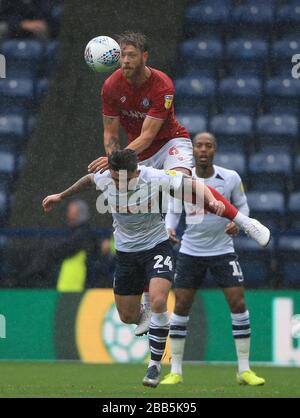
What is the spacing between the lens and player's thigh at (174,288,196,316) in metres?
10.5

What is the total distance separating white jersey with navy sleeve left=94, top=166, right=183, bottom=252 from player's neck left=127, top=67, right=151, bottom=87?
70 cm

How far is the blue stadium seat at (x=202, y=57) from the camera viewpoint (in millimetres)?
17031

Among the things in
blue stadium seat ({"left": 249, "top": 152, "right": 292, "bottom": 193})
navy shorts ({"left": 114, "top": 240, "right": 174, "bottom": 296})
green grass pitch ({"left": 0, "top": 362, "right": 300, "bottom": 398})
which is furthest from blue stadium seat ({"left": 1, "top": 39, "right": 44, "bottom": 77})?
navy shorts ({"left": 114, "top": 240, "right": 174, "bottom": 296})

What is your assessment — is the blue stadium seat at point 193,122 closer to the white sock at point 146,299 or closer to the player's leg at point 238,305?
the player's leg at point 238,305

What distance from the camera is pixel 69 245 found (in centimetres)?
1362

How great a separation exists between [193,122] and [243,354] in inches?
240

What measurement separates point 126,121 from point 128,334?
3638 millimetres

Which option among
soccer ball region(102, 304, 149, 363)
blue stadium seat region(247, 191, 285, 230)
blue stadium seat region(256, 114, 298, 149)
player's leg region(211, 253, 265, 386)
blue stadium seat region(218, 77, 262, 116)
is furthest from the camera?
blue stadium seat region(218, 77, 262, 116)

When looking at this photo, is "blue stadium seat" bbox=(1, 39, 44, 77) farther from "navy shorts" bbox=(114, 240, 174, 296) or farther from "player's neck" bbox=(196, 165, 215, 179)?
"navy shorts" bbox=(114, 240, 174, 296)

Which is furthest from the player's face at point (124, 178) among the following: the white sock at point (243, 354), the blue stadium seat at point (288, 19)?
the blue stadium seat at point (288, 19)

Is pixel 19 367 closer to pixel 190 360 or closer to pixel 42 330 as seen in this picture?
pixel 42 330

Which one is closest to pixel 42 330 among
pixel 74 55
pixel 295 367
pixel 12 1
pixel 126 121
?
pixel 295 367

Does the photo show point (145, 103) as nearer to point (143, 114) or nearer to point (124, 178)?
point (143, 114)

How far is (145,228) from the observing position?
948 centimetres
